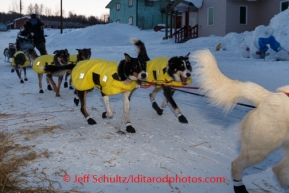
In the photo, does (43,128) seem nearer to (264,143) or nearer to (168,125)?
(168,125)

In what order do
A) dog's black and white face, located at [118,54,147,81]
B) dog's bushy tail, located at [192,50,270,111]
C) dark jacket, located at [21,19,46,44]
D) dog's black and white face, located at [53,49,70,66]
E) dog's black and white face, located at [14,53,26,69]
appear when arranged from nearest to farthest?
dog's bushy tail, located at [192,50,270,111] → dog's black and white face, located at [118,54,147,81] → dog's black and white face, located at [53,49,70,66] → dog's black and white face, located at [14,53,26,69] → dark jacket, located at [21,19,46,44]

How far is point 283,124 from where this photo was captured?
2707 mm

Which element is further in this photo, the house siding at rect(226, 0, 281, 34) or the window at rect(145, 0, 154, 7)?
the window at rect(145, 0, 154, 7)

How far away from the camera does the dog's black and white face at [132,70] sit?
17.6 feet

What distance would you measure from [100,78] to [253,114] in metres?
3.17

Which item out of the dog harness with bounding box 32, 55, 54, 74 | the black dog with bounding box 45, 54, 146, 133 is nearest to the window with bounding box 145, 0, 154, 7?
the dog harness with bounding box 32, 55, 54, 74

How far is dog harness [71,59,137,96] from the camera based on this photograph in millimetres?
5406

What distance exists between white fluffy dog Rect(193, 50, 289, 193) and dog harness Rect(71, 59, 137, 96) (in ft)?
7.49

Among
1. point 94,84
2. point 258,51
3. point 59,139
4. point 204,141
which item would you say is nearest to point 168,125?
point 204,141

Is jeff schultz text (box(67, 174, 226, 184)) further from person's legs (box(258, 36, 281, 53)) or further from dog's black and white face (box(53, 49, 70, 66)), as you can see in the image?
person's legs (box(258, 36, 281, 53))

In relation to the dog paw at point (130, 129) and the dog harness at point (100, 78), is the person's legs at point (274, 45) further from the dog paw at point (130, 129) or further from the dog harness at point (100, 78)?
the dog paw at point (130, 129)

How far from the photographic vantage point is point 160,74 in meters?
5.98

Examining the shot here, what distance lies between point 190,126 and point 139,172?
206 cm

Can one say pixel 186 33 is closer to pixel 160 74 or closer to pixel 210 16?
pixel 210 16
